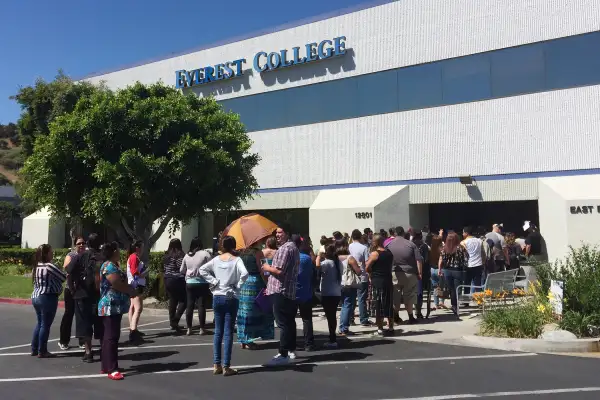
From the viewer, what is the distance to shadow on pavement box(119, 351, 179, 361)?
8.66 m

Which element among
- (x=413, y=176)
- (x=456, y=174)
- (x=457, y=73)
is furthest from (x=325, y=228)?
(x=457, y=73)

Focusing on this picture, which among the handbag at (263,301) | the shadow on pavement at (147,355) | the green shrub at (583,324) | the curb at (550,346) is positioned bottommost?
the shadow on pavement at (147,355)

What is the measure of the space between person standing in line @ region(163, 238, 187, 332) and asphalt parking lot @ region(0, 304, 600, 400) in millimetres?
1168

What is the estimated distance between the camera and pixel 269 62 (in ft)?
82.6

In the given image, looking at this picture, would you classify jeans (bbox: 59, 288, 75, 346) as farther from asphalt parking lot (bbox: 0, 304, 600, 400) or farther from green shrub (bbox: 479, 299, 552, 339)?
green shrub (bbox: 479, 299, 552, 339)

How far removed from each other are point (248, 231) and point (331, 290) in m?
3.27

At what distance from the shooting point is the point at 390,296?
9844 millimetres

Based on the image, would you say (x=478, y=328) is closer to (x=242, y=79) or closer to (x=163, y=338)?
(x=163, y=338)

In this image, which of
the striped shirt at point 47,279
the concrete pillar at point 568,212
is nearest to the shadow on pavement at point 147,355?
the striped shirt at point 47,279

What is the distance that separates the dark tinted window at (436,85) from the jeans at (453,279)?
9.77 meters

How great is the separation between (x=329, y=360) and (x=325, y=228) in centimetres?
1425

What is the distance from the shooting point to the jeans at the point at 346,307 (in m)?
10.2

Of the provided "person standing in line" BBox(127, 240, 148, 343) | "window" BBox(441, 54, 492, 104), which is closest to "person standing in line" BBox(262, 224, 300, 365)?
"person standing in line" BBox(127, 240, 148, 343)

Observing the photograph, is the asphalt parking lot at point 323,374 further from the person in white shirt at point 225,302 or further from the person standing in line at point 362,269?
the person standing in line at point 362,269
